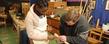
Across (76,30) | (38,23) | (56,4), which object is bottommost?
(76,30)

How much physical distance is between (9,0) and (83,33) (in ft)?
19.6

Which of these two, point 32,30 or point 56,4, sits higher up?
point 56,4

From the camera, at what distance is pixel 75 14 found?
2.35 meters

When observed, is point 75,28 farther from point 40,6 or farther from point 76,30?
point 40,6

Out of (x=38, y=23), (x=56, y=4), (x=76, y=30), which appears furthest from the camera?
(x=56, y=4)

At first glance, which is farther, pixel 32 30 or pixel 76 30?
pixel 76 30

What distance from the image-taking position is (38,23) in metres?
2.21

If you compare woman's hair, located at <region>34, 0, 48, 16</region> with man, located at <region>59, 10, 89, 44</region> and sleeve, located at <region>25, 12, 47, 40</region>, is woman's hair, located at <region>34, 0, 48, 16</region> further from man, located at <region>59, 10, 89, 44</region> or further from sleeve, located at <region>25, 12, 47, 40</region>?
man, located at <region>59, 10, 89, 44</region>

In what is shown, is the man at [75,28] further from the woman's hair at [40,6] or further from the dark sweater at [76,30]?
the woman's hair at [40,6]

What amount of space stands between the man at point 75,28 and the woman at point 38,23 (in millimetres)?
268

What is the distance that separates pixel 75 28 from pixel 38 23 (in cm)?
55

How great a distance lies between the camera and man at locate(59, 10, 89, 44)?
92.8 inches

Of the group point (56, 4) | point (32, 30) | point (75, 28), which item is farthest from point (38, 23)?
point (56, 4)

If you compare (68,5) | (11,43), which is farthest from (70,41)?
(68,5)
